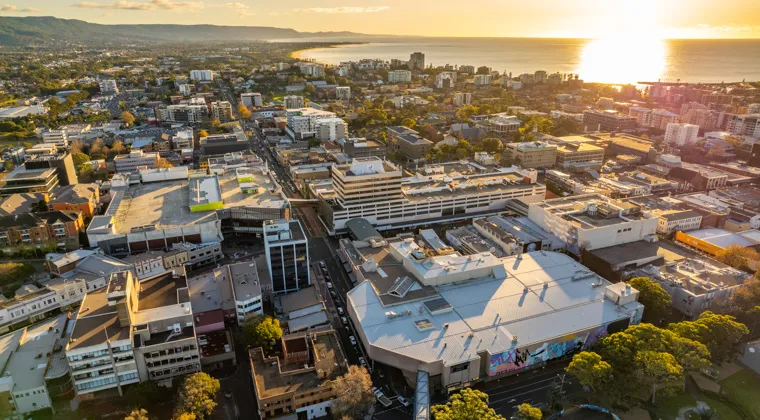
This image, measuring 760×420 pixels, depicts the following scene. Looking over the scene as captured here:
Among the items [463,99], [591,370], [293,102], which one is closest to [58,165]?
[293,102]

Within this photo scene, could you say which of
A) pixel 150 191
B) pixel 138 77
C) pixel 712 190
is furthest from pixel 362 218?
pixel 138 77

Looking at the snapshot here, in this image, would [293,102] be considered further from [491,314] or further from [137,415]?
[137,415]

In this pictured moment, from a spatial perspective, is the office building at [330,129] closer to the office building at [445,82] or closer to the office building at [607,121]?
the office building at [607,121]

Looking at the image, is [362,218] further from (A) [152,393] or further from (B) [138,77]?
(B) [138,77]

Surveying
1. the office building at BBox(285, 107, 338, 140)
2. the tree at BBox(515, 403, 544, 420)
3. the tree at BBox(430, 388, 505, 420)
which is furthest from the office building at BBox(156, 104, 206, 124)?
the tree at BBox(515, 403, 544, 420)

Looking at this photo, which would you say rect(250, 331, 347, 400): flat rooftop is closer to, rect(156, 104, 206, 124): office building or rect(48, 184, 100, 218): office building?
rect(48, 184, 100, 218): office building

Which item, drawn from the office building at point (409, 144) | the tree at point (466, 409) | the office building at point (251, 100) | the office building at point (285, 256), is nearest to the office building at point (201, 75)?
the office building at point (251, 100)
